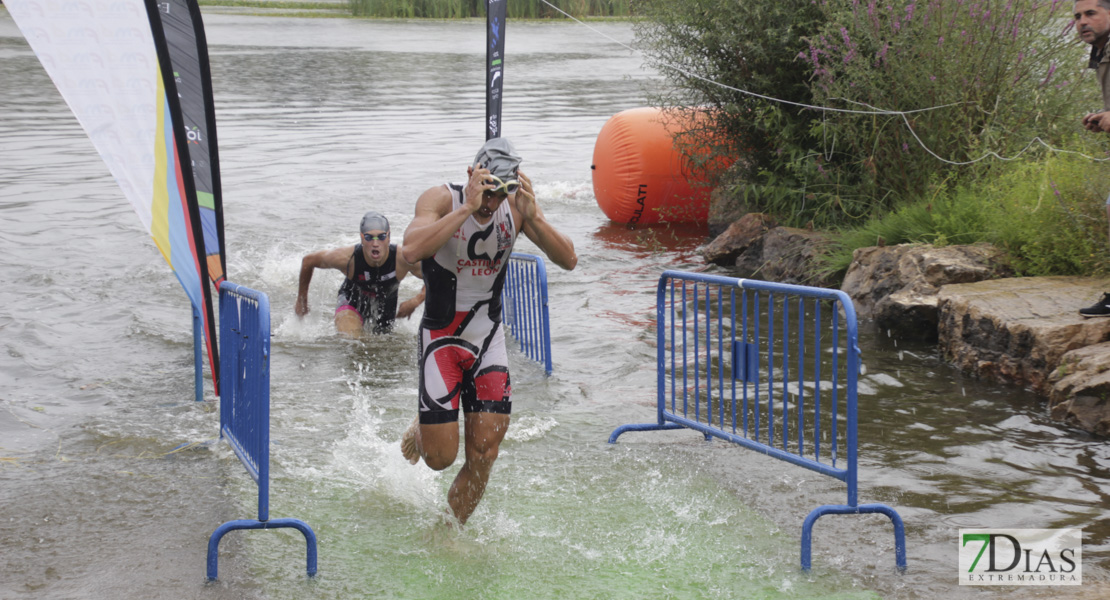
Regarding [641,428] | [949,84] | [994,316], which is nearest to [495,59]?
[641,428]

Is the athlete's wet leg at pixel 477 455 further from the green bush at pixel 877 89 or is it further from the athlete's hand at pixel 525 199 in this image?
the green bush at pixel 877 89

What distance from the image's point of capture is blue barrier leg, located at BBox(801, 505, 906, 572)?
4.78 meters

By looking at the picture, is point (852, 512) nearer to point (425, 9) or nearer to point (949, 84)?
point (949, 84)

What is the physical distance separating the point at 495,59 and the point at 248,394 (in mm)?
3474

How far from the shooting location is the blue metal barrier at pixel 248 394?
4578 millimetres

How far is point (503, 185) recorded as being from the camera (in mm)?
4672

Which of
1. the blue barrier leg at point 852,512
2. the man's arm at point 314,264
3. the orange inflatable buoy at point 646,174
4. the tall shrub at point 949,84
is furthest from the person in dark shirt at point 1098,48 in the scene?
the orange inflatable buoy at point 646,174

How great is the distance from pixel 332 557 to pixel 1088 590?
11.5 ft

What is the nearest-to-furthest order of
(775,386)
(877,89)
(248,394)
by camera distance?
(248,394) < (775,386) < (877,89)

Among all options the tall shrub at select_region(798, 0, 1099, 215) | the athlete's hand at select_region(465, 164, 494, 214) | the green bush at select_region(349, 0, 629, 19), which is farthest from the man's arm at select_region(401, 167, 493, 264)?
the green bush at select_region(349, 0, 629, 19)

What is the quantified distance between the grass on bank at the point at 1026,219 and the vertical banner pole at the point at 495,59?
180 inches

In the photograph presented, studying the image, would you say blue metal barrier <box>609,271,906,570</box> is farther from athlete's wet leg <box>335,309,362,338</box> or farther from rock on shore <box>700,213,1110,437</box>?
athlete's wet leg <box>335,309,362,338</box>

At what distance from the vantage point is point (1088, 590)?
14.7 feet

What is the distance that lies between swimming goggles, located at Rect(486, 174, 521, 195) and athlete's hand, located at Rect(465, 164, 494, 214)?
2 centimetres
